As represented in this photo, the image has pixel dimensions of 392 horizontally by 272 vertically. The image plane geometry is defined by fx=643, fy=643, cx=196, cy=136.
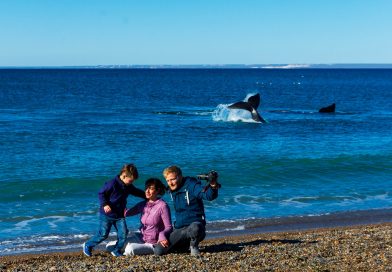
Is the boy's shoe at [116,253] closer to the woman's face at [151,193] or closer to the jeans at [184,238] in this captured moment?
the jeans at [184,238]

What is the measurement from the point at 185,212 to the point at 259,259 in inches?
55.2

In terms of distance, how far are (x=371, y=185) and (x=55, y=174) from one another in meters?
10.9

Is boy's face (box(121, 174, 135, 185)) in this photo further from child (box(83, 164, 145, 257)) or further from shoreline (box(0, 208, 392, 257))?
shoreline (box(0, 208, 392, 257))

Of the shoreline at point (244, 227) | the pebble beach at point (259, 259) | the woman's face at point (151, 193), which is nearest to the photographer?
the pebble beach at point (259, 259)

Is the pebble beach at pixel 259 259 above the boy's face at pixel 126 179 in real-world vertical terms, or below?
below

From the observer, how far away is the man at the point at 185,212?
32.3ft

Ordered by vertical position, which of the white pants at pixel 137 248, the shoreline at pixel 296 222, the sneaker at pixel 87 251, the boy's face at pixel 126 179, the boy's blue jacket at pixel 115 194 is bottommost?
the shoreline at pixel 296 222

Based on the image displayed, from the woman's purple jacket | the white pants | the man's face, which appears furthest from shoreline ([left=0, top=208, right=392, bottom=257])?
the man's face

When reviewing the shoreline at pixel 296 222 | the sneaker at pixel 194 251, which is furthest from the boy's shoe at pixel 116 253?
the shoreline at pixel 296 222

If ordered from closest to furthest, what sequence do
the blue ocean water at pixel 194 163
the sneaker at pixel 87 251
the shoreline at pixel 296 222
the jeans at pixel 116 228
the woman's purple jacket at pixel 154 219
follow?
1. the woman's purple jacket at pixel 154 219
2. the jeans at pixel 116 228
3. the sneaker at pixel 87 251
4. the shoreline at pixel 296 222
5. the blue ocean water at pixel 194 163

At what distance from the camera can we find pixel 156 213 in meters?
10.3

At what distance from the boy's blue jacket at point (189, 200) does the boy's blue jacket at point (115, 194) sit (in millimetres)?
643

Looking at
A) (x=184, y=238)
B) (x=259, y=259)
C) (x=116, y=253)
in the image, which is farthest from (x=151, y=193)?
(x=259, y=259)

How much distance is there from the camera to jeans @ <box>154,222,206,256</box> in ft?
33.1
